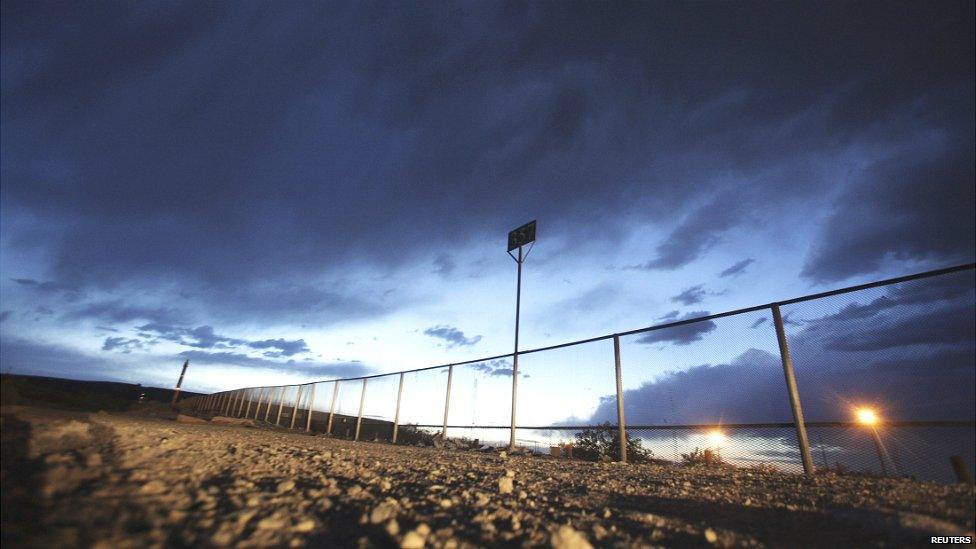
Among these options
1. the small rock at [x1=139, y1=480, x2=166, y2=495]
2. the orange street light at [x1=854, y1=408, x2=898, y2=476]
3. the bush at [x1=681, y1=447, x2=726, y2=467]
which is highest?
the orange street light at [x1=854, y1=408, x2=898, y2=476]

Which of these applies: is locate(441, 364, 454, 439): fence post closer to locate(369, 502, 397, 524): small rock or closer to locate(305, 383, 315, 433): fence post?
locate(369, 502, 397, 524): small rock

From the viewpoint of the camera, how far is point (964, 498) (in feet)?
8.60

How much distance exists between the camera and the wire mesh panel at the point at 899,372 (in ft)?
12.0

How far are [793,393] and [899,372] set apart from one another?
0.95 meters

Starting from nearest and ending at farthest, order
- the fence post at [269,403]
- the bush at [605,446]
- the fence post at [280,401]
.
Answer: the bush at [605,446] → the fence post at [280,401] → the fence post at [269,403]

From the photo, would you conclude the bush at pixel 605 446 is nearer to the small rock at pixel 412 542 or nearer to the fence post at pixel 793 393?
the fence post at pixel 793 393

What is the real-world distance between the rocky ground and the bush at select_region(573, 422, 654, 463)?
8.78 feet

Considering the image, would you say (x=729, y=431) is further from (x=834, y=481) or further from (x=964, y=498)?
(x=964, y=498)

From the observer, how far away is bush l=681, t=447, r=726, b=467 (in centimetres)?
521

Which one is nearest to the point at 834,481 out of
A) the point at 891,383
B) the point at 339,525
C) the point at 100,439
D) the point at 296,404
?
the point at 891,383

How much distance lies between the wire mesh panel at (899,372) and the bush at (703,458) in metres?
1.20

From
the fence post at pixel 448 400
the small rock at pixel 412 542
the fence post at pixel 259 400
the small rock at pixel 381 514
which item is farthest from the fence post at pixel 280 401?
the small rock at pixel 412 542

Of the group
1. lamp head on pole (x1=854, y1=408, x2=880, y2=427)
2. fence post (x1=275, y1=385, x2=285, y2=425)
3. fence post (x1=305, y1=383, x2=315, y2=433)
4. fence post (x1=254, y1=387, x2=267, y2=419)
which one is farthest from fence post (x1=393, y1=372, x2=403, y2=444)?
fence post (x1=254, y1=387, x2=267, y2=419)

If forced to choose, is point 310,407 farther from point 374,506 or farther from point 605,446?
point 374,506
